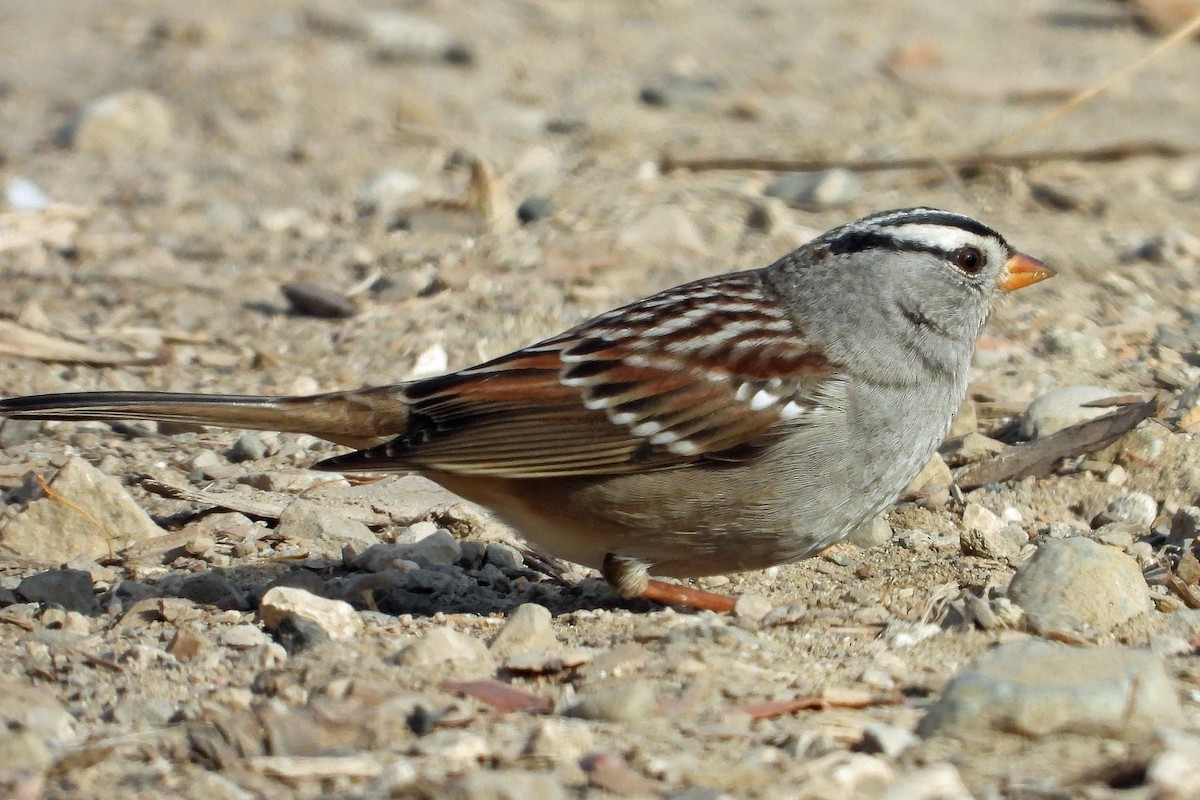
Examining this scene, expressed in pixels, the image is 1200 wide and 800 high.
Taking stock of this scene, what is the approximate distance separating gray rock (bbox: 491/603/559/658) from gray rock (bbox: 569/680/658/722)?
0.43 metres

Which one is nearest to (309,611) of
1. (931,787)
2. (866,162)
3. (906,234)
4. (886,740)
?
(886,740)

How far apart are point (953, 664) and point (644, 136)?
539 cm

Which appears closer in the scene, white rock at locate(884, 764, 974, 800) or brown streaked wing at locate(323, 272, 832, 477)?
white rock at locate(884, 764, 974, 800)

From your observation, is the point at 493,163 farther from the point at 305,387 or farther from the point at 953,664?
the point at 953,664

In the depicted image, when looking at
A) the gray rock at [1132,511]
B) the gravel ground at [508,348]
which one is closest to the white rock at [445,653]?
the gravel ground at [508,348]

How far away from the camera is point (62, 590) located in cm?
445

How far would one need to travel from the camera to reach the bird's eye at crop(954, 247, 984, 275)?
4867mm

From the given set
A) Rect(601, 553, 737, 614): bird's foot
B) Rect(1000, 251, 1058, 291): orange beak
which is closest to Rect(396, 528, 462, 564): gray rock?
Rect(601, 553, 737, 614): bird's foot

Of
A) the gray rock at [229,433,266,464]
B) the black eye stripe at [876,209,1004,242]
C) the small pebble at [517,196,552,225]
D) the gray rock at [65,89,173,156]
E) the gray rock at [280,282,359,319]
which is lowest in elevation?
the gray rock at [229,433,266,464]

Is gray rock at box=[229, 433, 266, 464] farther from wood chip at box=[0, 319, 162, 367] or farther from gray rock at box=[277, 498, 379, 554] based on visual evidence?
wood chip at box=[0, 319, 162, 367]

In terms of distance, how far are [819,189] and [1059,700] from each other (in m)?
4.81

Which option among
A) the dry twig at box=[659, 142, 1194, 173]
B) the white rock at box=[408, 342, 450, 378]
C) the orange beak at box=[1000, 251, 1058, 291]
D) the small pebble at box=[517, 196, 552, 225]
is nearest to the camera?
the orange beak at box=[1000, 251, 1058, 291]

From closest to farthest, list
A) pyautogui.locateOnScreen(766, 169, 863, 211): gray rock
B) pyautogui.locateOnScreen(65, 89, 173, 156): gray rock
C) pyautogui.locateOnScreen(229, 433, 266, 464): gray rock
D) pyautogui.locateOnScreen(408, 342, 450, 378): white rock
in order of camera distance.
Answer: pyautogui.locateOnScreen(229, 433, 266, 464): gray rock
pyautogui.locateOnScreen(408, 342, 450, 378): white rock
pyautogui.locateOnScreen(766, 169, 863, 211): gray rock
pyautogui.locateOnScreen(65, 89, 173, 156): gray rock

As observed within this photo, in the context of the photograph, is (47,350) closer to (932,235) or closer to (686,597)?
(686,597)
